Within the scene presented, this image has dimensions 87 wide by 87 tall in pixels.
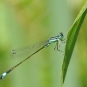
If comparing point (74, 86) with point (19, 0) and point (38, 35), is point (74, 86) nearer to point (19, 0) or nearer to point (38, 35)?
point (38, 35)

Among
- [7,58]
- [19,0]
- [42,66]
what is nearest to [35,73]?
[42,66]

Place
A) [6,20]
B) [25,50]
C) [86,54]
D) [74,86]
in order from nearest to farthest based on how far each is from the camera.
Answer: [74,86] < [86,54] < [25,50] < [6,20]

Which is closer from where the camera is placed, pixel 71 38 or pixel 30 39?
pixel 71 38

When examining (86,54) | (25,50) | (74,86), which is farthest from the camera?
(25,50)

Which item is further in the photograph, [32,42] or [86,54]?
[32,42]

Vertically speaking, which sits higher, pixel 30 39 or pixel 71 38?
pixel 30 39

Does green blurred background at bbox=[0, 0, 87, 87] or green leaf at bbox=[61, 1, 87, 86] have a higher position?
green blurred background at bbox=[0, 0, 87, 87]

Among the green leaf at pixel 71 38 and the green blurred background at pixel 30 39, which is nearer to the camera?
the green leaf at pixel 71 38

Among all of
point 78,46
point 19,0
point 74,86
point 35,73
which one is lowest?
point 74,86

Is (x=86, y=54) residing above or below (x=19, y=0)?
below

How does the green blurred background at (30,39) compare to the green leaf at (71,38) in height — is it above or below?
above

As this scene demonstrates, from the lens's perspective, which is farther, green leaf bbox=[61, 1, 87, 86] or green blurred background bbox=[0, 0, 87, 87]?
green blurred background bbox=[0, 0, 87, 87]
